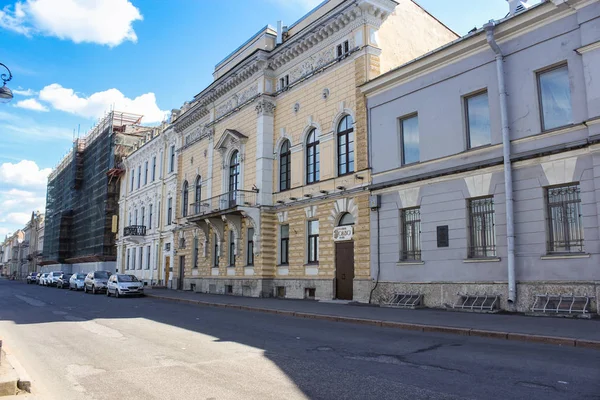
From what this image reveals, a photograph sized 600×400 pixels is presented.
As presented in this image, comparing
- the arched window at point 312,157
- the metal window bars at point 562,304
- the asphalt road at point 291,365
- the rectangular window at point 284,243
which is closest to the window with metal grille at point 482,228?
the metal window bars at point 562,304

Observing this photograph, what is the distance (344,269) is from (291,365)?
14.0 metres

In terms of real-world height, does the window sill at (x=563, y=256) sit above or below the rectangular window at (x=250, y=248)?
below

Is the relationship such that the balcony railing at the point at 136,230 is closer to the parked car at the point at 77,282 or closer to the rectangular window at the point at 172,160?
the parked car at the point at 77,282

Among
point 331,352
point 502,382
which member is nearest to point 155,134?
point 331,352

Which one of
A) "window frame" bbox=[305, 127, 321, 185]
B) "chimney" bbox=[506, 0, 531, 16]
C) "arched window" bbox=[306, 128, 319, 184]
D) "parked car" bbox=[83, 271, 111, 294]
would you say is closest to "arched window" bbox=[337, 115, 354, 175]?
"window frame" bbox=[305, 127, 321, 185]

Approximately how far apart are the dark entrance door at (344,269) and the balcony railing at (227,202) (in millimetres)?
7002

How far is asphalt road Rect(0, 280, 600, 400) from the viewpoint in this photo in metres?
6.43

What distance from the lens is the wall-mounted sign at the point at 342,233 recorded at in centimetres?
2176

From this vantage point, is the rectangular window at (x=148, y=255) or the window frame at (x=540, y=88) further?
the rectangular window at (x=148, y=255)

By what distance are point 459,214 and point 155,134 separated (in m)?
38.1

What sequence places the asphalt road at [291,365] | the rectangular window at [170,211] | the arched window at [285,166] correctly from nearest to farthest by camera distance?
the asphalt road at [291,365], the arched window at [285,166], the rectangular window at [170,211]

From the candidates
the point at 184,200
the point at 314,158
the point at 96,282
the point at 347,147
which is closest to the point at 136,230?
the point at 184,200

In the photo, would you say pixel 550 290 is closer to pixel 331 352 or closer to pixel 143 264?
pixel 331 352

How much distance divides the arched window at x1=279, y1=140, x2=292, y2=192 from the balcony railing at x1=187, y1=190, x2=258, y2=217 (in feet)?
5.75
